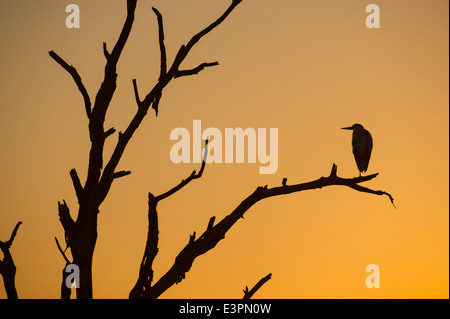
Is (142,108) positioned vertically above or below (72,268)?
above

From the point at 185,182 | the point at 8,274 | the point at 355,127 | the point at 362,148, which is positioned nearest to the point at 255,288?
the point at 185,182

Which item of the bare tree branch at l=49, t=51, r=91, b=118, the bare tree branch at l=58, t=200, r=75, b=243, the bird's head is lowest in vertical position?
the bare tree branch at l=58, t=200, r=75, b=243

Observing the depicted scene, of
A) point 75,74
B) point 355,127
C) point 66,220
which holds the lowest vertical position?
point 66,220

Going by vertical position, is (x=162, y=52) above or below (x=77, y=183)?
above

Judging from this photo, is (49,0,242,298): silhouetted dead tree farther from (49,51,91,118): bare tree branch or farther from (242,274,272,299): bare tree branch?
(242,274,272,299): bare tree branch

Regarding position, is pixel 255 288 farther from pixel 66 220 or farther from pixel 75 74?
pixel 75 74

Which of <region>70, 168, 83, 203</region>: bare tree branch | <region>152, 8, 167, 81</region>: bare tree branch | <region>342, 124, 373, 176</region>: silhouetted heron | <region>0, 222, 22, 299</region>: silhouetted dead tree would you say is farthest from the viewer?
<region>342, 124, 373, 176</region>: silhouetted heron

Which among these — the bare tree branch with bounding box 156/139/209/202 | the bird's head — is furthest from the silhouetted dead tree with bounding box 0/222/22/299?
the bird's head

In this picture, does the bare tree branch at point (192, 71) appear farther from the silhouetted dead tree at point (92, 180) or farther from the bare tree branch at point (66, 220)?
the bare tree branch at point (66, 220)

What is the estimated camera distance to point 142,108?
27.0 ft

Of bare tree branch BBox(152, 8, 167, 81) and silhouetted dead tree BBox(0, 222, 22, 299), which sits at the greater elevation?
bare tree branch BBox(152, 8, 167, 81)

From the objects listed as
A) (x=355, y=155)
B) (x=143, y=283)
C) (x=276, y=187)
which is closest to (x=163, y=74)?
(x=276, y=187)
